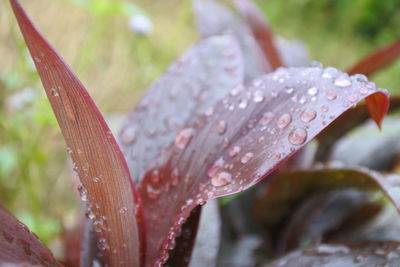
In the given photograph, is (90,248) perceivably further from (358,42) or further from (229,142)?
(358,42)

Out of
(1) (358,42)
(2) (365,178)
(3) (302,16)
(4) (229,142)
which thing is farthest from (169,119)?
(3) (302,16)

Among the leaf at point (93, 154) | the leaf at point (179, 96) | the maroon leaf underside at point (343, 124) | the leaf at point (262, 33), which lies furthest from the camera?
the leaf at point (262, 33)

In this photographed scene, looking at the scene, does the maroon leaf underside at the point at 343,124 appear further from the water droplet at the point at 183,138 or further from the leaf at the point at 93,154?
the leaf at the point at 93,154

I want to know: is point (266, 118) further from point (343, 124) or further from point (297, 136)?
point (343, 124)

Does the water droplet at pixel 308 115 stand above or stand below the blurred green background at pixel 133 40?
below

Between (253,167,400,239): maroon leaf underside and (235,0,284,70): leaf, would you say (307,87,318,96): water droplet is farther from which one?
(235,0,284,70): leaf

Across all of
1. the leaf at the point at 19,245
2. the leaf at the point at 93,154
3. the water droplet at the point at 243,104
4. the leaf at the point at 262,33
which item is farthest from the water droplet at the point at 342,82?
the leaf at the point at 262,33

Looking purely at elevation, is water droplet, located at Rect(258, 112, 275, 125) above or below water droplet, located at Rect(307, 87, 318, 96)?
below

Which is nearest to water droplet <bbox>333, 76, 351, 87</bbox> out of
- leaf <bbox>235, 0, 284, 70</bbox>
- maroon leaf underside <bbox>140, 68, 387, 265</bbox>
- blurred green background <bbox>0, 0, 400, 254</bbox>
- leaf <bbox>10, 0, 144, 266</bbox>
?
maroon leaf underside <bbox>140, 68, 387, 265</bbox>
